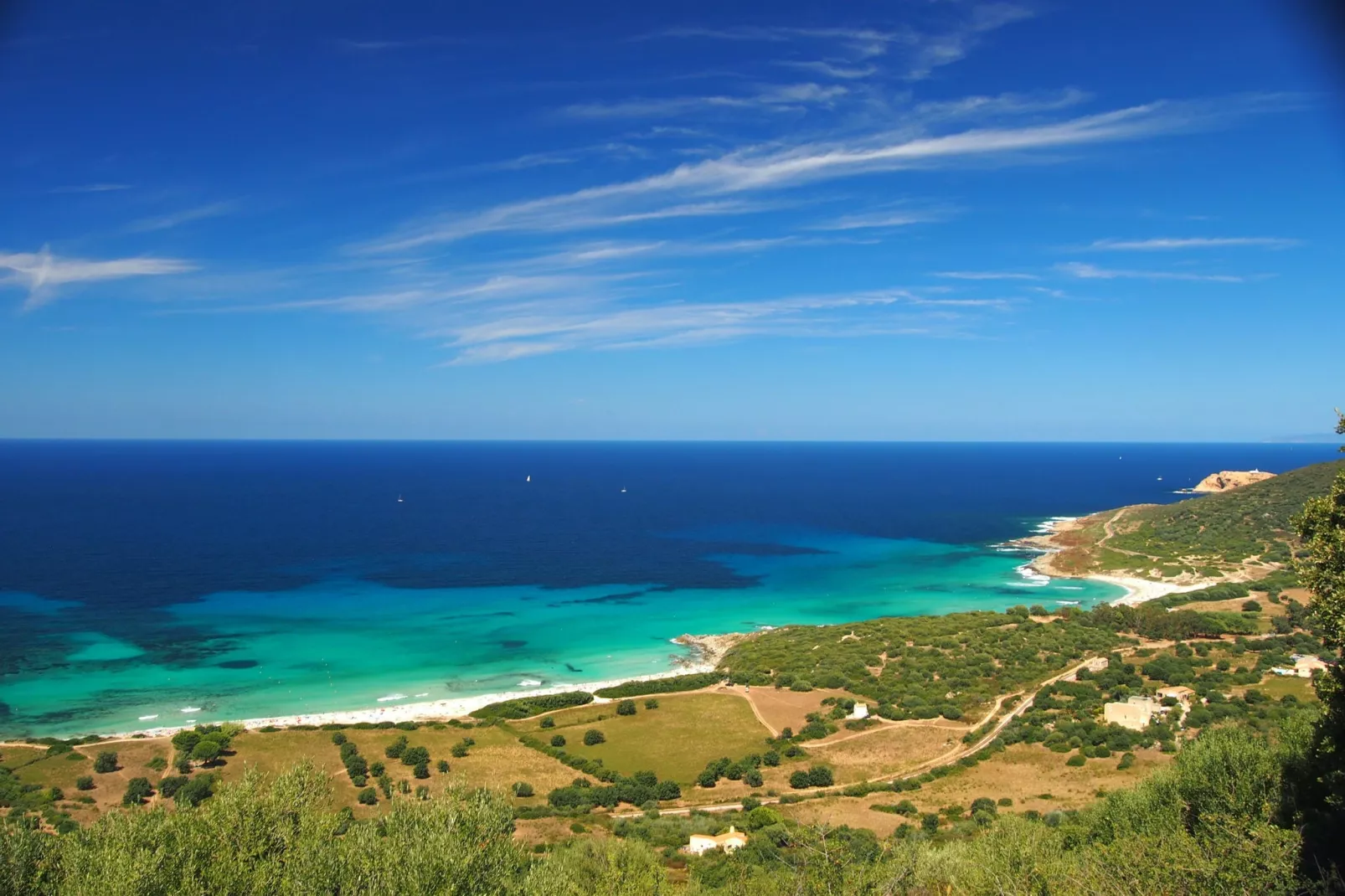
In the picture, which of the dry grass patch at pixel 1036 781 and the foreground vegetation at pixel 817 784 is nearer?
the foreground vegetation at pixel 817 784

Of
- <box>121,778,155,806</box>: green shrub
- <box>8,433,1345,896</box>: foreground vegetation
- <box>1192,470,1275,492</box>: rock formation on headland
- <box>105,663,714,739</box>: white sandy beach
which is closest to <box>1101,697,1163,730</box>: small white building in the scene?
<box>8,433,1345,896</box>: foreground vegetation

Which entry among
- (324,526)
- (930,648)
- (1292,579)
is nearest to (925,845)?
(930,648)

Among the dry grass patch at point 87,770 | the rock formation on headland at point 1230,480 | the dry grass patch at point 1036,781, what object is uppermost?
the rock formation on headland at point 1230,480

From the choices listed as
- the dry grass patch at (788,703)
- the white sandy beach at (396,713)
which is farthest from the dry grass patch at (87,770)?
the dry grass patch at (788,703)

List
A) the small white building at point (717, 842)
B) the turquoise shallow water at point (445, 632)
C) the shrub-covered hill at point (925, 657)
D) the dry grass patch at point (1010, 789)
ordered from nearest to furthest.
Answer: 1. the small white building at point (717, 842)
2. the dry grass patch at point (1010, 789)
3. the shrub-covered hill at point (925, 657)
4. the turquoise shallow water at point (445, 632)

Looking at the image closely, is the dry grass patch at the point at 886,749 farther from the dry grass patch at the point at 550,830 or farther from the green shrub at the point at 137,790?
the green shrub at the point at 137,790

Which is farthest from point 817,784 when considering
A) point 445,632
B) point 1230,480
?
point 1230,480

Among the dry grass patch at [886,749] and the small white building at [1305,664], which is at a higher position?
the small white building at [1305,664]
